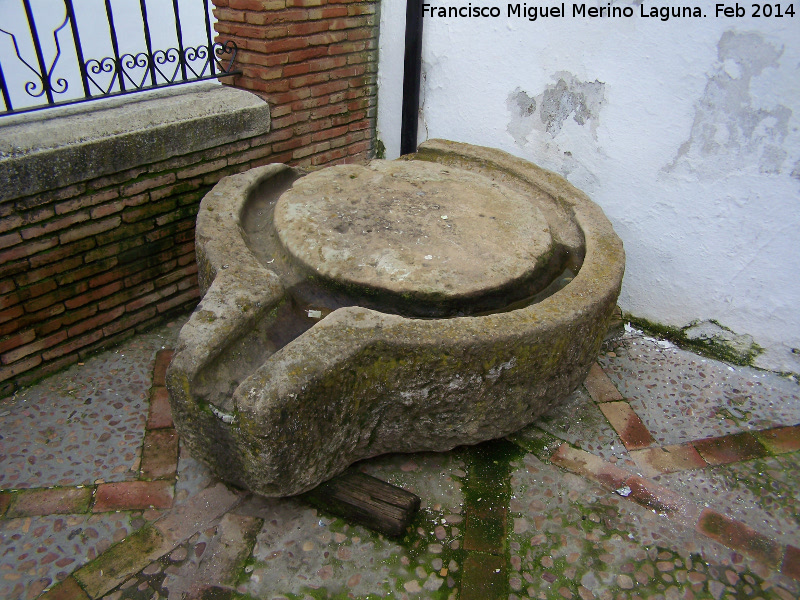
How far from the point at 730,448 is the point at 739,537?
1.63 ft

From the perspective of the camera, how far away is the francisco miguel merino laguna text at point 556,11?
8.83ft

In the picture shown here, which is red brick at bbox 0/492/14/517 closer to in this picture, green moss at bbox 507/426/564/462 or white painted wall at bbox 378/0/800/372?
green moss at bbox 507/426/564/462

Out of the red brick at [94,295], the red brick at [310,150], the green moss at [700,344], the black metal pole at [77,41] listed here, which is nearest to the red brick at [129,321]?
the red brick at [94,295]

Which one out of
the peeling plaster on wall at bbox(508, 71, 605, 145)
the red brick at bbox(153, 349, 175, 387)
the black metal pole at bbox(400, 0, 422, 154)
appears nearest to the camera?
the red brick at bbox(153, 349, 175, 387)

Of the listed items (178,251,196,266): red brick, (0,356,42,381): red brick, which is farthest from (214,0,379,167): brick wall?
(0,356,42,381): red brick

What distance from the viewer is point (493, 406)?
2176mm

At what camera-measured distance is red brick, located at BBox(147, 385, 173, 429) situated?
101 inches

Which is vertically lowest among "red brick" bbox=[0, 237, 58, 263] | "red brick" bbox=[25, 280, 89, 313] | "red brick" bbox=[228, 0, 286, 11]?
"red brick" bbox=[25, 280, 89, 313]

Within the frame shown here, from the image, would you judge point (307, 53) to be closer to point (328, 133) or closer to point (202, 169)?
point (328, 133)

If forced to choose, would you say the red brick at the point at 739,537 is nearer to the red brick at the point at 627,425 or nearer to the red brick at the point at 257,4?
the red brick at the point at 627,425

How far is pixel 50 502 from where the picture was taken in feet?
7.20

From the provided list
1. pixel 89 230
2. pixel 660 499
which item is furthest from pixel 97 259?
pixel 660 499

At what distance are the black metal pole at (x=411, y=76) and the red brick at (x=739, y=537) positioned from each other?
281 cm

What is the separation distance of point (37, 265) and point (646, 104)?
3012mm
